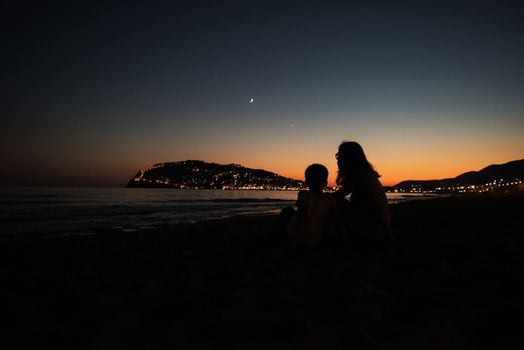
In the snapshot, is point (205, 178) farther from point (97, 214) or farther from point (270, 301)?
point (270, 301)

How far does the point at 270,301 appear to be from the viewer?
2.59 metres

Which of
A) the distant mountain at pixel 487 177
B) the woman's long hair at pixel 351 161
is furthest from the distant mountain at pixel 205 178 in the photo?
the woman's long hair at pixel 351 161

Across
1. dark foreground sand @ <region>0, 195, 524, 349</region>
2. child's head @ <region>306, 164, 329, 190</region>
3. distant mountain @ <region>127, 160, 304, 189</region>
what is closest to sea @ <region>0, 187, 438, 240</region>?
dark foreground sand @ <region>0, 195, 524, 349</region>

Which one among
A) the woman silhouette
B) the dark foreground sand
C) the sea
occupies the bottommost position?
the sea

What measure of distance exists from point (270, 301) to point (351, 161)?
253 cm

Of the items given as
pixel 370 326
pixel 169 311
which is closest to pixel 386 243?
pixel 370 326

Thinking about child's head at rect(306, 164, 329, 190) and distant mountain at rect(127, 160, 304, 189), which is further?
distant mountain at rect(127, 160, 304, 189)

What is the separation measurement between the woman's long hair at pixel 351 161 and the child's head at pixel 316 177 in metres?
0.42

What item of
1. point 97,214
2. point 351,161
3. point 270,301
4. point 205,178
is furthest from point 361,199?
point 205,178

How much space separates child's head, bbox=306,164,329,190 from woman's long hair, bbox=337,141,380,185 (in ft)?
1.37

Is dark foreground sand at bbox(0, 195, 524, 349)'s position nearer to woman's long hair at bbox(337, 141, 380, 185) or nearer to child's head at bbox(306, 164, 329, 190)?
child's head at bbox(306, 164, 329, 190)

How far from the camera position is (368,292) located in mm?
2746

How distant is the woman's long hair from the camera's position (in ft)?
14.2

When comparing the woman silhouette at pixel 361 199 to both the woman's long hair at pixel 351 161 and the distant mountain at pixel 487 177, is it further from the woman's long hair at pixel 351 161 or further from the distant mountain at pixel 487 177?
the distant mountain at pixel 487 177
